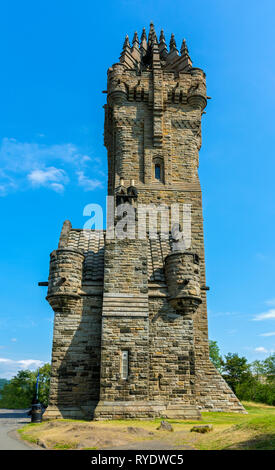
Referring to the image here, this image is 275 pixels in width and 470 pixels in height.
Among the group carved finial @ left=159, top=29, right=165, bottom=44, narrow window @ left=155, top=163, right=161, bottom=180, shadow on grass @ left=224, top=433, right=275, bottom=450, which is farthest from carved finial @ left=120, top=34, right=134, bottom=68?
shadow on grass @ left=224, top=433, right=275, bottom=450

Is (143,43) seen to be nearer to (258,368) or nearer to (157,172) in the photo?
(157,172)

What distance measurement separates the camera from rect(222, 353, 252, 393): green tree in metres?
32.7

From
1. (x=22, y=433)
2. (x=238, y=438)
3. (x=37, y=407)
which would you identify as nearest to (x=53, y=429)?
(x=22, y=433)

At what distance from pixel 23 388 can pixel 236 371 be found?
20.6 meters

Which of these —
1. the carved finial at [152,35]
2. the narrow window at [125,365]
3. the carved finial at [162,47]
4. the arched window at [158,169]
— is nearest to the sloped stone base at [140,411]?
the narrow window at [125,365]

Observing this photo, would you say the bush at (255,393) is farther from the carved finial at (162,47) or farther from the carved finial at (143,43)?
the carved finial at (143,43)

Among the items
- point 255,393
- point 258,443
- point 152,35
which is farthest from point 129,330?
point 152,35

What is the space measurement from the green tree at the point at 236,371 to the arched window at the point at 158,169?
63.5 ft

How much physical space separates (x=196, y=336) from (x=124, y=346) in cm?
581

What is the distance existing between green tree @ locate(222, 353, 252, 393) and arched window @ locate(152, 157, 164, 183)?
19.3 m

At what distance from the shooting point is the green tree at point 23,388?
3638cm

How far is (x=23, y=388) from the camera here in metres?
37.7
